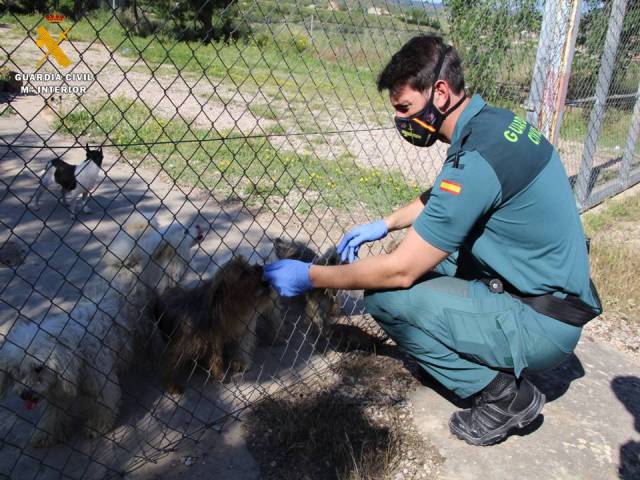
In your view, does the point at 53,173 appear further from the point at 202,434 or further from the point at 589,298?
the point at 589,298

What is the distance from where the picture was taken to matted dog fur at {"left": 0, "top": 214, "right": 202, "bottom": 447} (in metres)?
2.36

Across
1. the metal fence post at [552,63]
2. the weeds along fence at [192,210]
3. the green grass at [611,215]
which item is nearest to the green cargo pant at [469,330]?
the weeds along fence at [192,210]

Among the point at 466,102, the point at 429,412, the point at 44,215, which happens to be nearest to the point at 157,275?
the point at 429,412

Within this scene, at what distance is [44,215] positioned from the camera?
5.40m

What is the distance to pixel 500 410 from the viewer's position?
2.61 meters

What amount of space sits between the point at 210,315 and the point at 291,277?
56cm

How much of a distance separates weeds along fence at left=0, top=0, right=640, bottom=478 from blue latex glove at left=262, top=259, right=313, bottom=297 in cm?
32

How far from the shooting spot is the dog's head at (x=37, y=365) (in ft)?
7.66

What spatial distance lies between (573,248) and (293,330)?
166 cm

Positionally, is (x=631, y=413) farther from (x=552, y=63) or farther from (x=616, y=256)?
(x=552, y=63)

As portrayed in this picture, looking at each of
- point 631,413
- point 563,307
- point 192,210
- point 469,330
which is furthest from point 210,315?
point 192,210

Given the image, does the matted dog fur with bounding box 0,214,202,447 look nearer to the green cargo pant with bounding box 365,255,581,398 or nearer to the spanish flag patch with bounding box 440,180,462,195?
the green cargo pant with bounding box 365,255,581,398

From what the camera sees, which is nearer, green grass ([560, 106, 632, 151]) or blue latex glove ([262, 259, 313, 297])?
blue latex glove ([262, 259, 313, 297])

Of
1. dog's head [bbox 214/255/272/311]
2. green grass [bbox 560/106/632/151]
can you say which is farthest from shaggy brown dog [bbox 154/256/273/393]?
green grass [bbox 560/106/632/151]
